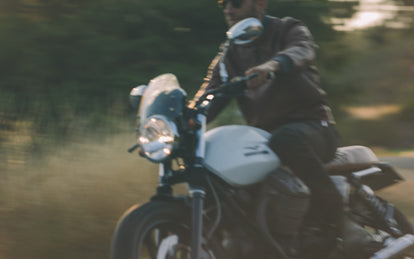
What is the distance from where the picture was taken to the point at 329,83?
10.4m

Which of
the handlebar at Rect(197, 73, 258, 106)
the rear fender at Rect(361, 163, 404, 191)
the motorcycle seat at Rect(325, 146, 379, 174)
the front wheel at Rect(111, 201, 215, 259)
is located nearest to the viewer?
the front wheel at Rect(111, 201, 215, 259)

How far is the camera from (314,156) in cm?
353

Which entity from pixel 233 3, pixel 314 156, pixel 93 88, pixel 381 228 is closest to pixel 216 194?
pixel 314 156

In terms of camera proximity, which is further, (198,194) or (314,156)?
(314,156)

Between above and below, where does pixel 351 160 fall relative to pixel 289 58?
below

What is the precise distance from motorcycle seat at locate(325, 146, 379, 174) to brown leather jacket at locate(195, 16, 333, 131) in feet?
0.92

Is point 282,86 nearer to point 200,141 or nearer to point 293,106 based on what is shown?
point 293,106

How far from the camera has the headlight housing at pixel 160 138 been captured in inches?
119

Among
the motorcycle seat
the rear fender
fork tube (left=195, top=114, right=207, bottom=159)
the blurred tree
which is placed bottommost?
the blurred tree

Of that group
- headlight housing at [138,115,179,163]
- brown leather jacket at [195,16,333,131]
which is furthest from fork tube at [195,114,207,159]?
brown leather jacket at [195,16,333,131]

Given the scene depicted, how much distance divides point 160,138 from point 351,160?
1.48 meters

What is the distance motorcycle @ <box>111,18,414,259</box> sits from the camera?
3029 millimetres

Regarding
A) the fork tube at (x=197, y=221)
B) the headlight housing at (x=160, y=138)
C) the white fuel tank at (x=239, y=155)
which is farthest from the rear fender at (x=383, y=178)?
the headlight housing at (x=160, y=138)

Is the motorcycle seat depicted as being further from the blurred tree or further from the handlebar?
the blurred tree
